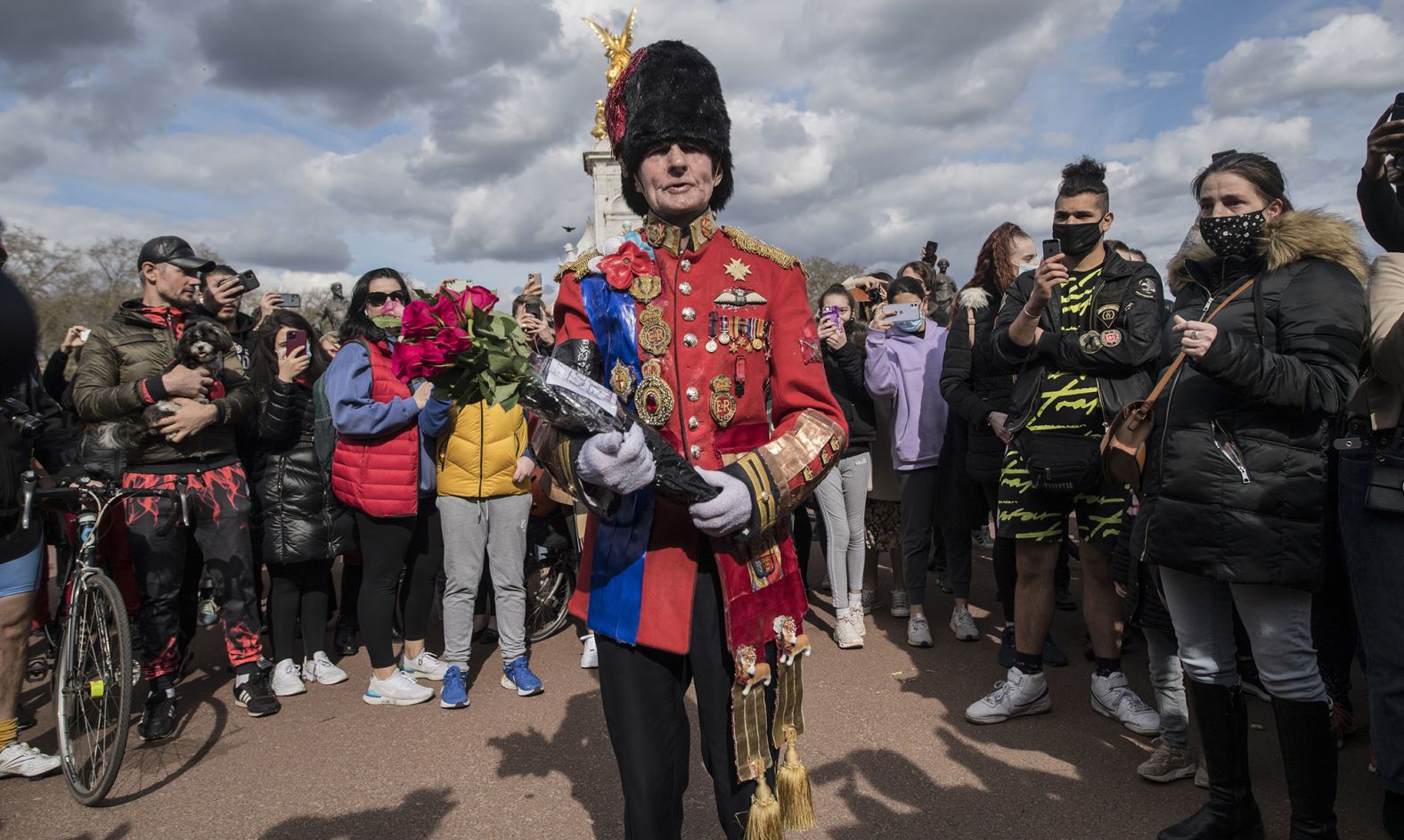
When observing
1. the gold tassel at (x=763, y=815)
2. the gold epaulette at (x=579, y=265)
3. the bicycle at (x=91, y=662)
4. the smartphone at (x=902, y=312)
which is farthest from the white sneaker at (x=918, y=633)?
the bicycle at (x=91, y=662)

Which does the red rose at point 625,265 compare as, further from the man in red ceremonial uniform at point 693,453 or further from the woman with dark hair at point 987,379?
the woman with dark hair at point 987,379

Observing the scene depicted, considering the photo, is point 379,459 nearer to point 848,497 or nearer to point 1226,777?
point 848,497

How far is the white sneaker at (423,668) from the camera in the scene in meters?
5.54

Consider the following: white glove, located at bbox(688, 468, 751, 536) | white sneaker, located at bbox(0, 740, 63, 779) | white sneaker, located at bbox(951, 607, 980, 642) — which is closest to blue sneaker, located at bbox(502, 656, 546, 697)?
white sneaker, located at bbox(0, 740, 63, 779)

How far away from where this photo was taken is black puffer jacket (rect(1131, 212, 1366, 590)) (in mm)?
2867

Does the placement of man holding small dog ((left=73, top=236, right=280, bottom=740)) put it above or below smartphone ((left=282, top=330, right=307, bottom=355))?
below

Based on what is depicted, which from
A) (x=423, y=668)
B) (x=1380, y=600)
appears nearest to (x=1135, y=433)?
(x=1380, y=600)

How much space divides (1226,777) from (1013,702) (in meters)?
1.32

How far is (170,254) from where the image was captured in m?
4.91

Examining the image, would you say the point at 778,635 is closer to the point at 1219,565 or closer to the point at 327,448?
the point at 1219,565

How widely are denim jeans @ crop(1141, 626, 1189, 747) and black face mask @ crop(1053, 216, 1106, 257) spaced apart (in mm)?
1897

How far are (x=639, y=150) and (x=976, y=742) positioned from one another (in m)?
3.39

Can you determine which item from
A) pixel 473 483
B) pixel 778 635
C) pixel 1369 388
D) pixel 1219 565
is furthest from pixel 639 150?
pixel 473 483

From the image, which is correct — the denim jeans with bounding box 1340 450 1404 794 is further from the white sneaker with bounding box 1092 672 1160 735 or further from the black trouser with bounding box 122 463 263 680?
the black trouser with bounding box 122 463 263 680
